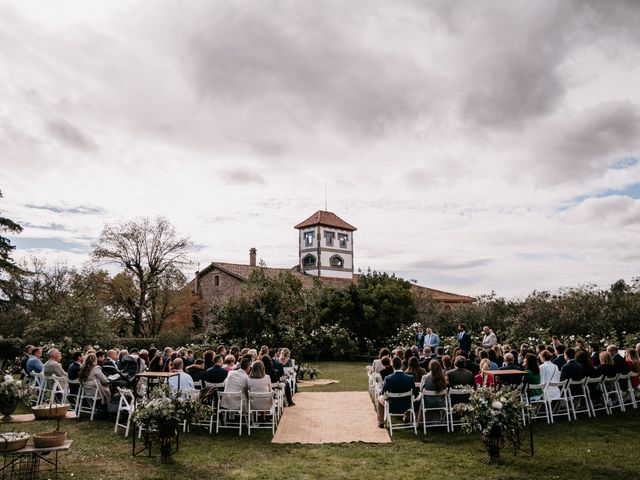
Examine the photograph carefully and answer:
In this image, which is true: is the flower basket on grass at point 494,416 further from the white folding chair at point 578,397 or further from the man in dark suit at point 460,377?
the white folding chair at point 578,397

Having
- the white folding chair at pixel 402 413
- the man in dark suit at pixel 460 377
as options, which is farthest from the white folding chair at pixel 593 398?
the white folding chair at pixel 402 413

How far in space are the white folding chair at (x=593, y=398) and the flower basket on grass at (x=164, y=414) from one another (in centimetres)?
736

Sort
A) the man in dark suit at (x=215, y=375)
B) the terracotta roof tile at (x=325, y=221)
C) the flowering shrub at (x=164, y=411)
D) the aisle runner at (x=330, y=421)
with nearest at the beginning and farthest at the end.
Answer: the flowering shrub at (x=164, y=411) < the aisle runner at (x=330, y=421) < the man in dark suit at (x=215, y=375) < the terracotta roof tile at (x=325, y=221)

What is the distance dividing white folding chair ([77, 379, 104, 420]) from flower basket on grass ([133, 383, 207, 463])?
131 inches

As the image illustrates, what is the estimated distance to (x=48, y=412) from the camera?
21.4ft

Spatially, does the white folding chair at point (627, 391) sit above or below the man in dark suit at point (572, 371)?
below

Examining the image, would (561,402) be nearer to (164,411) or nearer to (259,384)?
(259,384)

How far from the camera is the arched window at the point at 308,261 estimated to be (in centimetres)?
5188

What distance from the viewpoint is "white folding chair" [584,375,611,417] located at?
31.3ft

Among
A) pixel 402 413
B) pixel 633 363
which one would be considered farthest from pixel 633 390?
pixel 402 413

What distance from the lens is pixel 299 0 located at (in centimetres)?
864

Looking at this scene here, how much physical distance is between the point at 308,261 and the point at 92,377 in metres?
42.3

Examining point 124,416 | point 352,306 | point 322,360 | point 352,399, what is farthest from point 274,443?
point 352,306

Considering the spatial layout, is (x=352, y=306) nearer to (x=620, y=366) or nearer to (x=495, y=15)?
(x=620, y=366)
